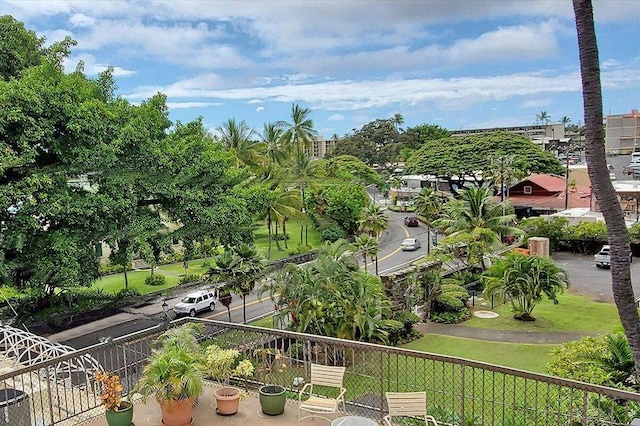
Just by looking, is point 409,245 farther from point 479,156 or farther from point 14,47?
point 14,47

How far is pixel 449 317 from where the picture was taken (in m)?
21.7

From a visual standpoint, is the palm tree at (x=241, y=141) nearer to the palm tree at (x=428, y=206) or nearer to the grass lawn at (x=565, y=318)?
the palm tree at (x=428, y=206)

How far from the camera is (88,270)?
18.0m

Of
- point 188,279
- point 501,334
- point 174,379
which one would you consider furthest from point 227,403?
point 188,279

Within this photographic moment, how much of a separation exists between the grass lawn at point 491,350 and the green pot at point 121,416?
1263 centimetres

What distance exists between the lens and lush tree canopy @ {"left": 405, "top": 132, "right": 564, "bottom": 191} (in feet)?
164

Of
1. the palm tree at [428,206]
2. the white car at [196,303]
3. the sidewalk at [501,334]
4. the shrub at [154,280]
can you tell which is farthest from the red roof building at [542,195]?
the white car at [196,303]

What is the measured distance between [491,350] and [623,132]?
328 feet

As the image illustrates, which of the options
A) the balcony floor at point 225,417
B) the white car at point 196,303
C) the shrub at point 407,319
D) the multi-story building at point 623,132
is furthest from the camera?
the multi-story building at point 623,132

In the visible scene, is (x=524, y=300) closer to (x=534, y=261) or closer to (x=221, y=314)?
(x=534, y=261)

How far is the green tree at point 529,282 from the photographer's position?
2084cm

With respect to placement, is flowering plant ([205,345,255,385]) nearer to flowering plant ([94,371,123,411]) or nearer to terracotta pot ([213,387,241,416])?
terracotta pot ([213,387,241,416])

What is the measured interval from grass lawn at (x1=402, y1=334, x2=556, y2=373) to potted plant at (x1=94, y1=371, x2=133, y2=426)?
12.7m

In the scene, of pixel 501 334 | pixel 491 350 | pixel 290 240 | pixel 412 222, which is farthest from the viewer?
pixel 412 222
